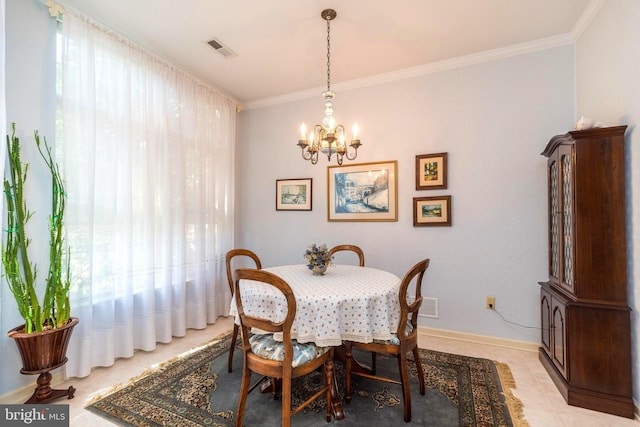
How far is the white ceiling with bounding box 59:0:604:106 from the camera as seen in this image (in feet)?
7.43

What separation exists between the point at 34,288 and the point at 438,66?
13.1 ft

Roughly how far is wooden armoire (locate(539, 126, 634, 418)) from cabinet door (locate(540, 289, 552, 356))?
1.13 feet

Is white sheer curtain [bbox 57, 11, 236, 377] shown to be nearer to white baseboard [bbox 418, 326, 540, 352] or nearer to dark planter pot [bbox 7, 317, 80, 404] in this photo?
dark planter pot [bbox 7, 317, 80, 404]

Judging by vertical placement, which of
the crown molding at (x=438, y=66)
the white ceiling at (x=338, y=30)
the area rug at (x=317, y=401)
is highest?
the white ceiling at (x=338, y=30)

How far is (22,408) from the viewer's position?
1.81 m

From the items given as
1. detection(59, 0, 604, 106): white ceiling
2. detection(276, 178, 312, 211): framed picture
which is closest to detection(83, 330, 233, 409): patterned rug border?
detection(276, 178, 312, 211): framed picture

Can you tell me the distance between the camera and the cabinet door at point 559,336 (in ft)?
6.66

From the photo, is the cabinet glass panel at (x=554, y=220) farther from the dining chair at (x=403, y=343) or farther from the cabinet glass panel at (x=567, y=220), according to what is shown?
the dining chair at (x=403, y=343)

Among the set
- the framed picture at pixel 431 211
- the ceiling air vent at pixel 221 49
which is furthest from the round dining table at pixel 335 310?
the ceiling air vent at pixel 221 49

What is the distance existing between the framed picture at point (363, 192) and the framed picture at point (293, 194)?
0.31 metres

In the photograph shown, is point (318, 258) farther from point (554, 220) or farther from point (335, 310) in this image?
point (554, 220)

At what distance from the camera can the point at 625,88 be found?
1962 millimetres

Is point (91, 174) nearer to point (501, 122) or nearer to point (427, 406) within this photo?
point (427, 406)

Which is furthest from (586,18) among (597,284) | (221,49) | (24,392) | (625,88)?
(24,392)
